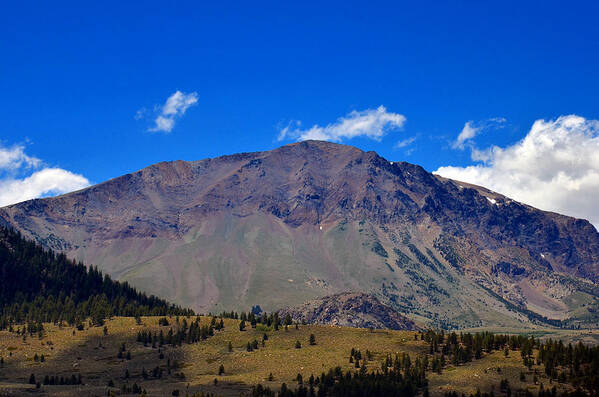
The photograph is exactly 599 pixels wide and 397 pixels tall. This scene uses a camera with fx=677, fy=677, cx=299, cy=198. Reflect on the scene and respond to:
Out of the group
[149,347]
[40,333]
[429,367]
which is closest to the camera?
[429,367]

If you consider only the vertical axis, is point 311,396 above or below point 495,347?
below

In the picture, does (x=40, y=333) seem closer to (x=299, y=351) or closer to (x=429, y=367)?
(x=299, y=351)

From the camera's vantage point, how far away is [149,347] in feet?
603

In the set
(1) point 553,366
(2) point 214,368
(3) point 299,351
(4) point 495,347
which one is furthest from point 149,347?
(1) point 553,366

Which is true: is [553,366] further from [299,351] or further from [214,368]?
[214,368]

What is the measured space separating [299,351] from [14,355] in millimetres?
73049

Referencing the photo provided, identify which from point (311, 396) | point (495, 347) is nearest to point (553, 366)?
point (495, 347)

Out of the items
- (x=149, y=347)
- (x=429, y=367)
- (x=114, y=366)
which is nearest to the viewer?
(x=429, y=367)

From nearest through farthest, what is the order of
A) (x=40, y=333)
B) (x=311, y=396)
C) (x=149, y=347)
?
(x=311, y=396)
(x=149, y=347)
(x=40, y=333)

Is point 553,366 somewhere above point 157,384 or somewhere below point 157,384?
above

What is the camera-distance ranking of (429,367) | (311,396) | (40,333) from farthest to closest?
(40,333), (429,367), (311,396)

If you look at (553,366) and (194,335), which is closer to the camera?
(553,366)

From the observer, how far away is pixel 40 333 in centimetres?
19638

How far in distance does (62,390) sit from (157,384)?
21.2 meters
